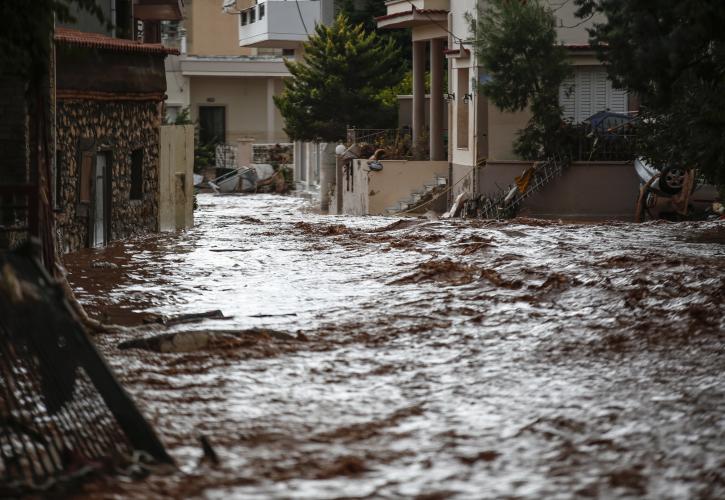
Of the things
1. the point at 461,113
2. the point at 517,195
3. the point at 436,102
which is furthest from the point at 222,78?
the point at 517,195

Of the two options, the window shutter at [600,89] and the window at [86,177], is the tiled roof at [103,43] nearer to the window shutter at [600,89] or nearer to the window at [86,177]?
the window at [86,177]

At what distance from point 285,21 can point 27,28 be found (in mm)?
44367

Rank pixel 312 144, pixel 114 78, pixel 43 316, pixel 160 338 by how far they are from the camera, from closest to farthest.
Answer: pixel 43 316
pixel 160 338
pixel 114 78
pixel 312 144

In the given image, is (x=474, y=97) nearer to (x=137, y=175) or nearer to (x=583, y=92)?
(x=583, y=92)

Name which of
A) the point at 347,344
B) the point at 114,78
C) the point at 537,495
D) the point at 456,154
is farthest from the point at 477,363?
the point at 456,154

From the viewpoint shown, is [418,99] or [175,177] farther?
[418,99]

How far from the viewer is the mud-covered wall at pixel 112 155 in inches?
781

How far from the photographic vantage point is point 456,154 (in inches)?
1385

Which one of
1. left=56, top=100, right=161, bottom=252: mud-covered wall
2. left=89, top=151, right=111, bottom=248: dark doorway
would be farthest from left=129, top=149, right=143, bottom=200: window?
left=89, top=151, right=111, bottom=248: dark doorway

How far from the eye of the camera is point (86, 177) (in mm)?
20734

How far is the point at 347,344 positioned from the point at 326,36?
3484 cm

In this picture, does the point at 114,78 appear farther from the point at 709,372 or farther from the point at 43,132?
the point at 709,372

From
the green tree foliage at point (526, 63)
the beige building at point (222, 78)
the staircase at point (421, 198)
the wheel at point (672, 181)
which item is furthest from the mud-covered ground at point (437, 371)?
the beige building at point (222, 78)

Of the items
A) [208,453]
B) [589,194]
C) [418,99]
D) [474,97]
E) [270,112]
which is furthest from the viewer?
[270,112]
